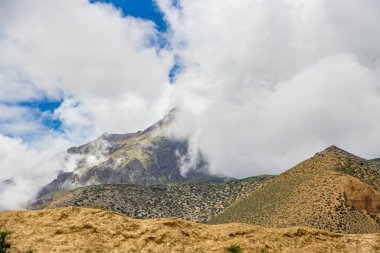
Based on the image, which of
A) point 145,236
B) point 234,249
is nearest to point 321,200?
point 234,249

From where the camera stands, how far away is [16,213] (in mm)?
28078

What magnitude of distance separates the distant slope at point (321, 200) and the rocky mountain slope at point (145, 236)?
77.1 metres

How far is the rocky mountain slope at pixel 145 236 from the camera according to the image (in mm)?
24531

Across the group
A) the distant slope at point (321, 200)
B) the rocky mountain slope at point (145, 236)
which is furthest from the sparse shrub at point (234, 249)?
the distant slope at point (321, 200)

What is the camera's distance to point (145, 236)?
25.7 m

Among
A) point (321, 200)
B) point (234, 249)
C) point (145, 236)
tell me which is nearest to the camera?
point (234, 249)

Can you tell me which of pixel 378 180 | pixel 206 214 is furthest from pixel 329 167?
pixel 206 214

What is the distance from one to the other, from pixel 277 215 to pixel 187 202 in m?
86.0

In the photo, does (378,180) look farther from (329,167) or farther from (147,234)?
(147,234)

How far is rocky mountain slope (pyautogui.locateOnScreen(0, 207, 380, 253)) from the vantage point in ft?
80.5

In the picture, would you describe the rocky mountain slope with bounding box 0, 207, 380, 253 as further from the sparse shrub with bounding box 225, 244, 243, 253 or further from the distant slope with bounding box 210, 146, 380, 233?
the distant slope with bounding box 210, 146, 380, 233

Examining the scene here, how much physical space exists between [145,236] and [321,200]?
94.9 meters

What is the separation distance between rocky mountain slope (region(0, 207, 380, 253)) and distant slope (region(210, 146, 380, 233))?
77148 millimetres

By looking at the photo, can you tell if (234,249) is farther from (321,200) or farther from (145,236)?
(321,200)
